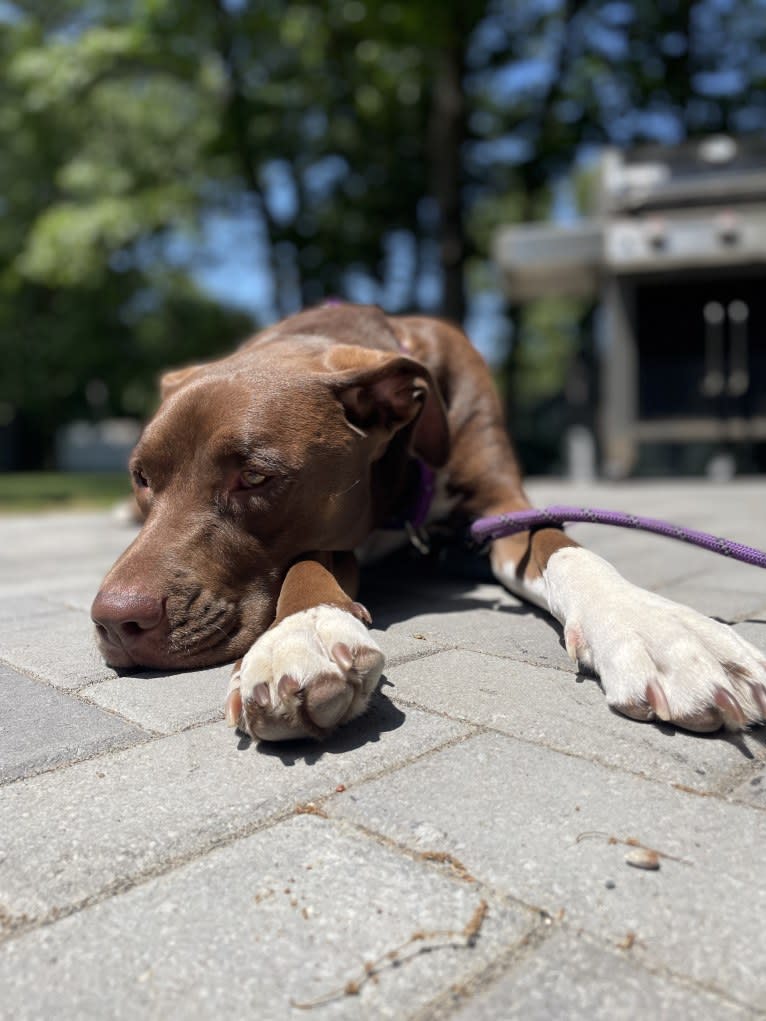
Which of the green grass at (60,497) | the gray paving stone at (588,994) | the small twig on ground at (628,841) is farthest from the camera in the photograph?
the green grass at (60,497)

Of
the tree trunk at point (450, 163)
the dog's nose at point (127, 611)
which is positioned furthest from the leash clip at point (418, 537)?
the tree trunk at point (450, 163)

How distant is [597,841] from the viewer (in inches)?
45.5

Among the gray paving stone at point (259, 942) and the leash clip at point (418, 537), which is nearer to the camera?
the gray paving stone at point (259, 942)

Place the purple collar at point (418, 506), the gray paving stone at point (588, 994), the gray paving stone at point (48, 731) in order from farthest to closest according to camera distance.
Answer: the purple collar at point (418, 506) < the gray paving stone at point (48, 731) < the gray paving stone at point (588, 994)

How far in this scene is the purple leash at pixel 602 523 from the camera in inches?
82.5

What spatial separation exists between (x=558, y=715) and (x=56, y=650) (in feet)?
4.36

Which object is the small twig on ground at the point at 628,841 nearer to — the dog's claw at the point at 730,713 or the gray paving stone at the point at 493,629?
the dog's claw at the point at 730,713

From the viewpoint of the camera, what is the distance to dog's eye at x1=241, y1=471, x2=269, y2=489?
208 centimetres

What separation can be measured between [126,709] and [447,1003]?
105cm

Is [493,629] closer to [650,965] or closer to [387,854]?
[387,854]

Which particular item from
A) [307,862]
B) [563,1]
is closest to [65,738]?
[307,862]

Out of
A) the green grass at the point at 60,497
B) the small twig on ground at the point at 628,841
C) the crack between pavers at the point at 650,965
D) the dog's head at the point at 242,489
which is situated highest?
the dog's head at the point at 242,489

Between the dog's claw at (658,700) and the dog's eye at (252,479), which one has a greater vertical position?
the dog's eye at (252,479)

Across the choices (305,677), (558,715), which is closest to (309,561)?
(305,677)
